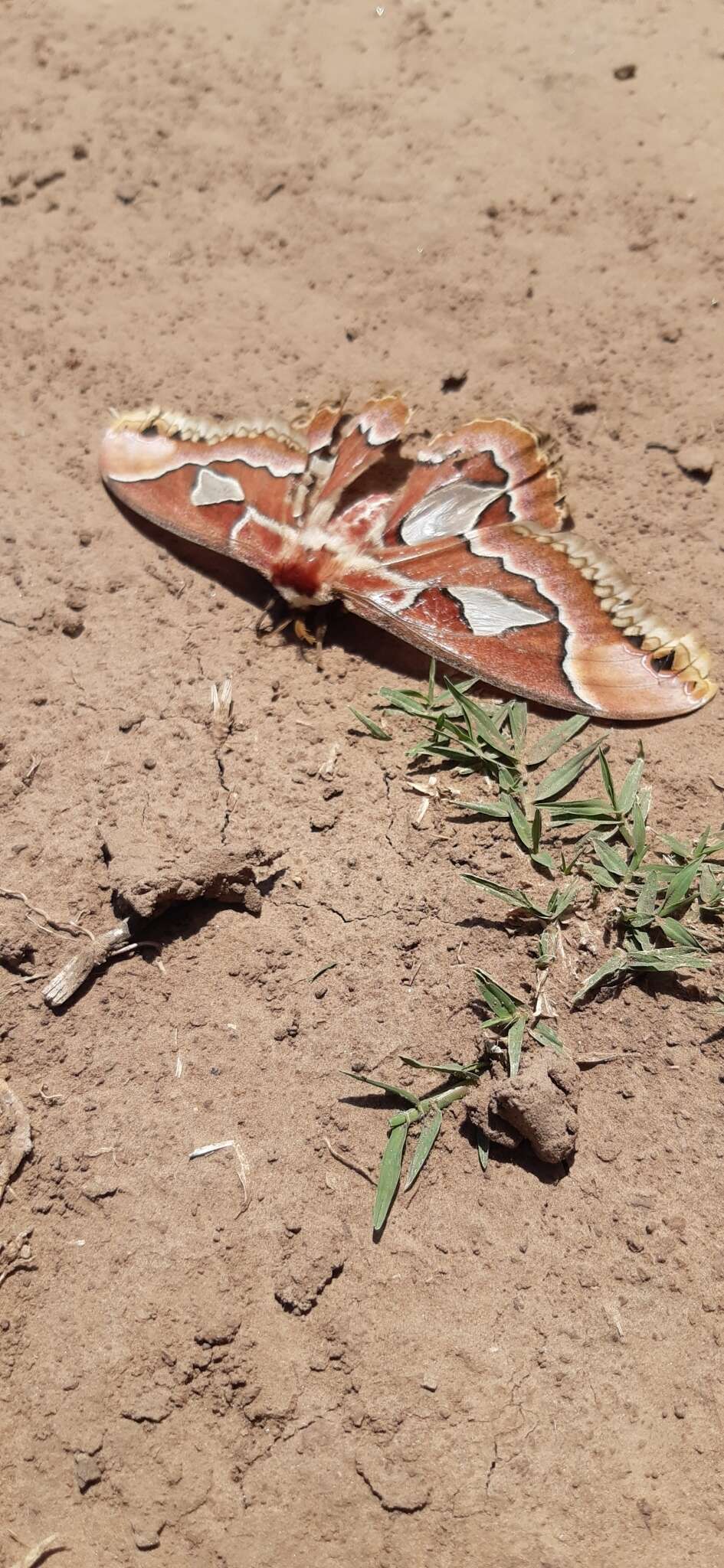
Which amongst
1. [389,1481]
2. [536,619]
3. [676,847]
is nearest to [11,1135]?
[389,1481]

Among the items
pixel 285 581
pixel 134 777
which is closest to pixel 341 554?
pixel 285 581

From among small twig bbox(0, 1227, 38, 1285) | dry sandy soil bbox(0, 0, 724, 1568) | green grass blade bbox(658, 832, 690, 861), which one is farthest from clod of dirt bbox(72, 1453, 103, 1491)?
green grass blade bbox(658, 832, 690, 861)

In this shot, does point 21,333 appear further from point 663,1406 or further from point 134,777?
point 663,1406

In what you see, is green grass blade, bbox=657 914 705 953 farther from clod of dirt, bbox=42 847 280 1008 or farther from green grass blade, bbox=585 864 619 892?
clod of dirt, bbox=42 847 280 1008

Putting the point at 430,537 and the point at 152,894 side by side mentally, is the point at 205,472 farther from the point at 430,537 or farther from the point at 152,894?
the point at 152,894

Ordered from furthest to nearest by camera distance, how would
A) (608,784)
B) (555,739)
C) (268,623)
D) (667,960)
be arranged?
(268,623), (555,739), (608,784), (667,960)

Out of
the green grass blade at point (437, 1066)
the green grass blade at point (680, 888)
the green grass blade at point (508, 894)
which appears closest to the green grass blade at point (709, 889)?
the green grass blade at point (680, 888)
